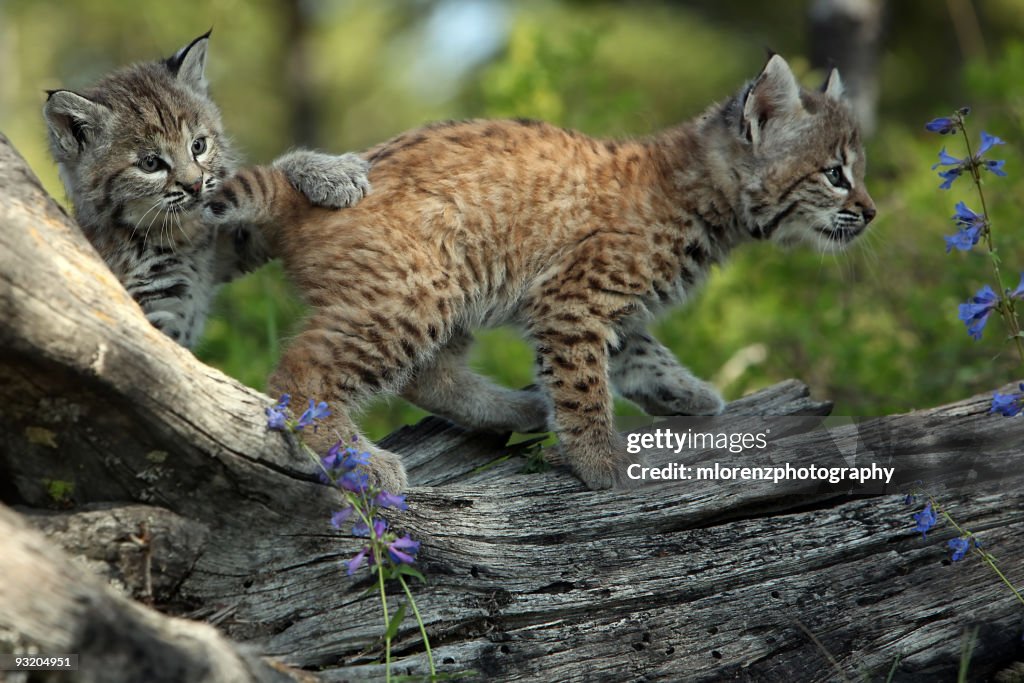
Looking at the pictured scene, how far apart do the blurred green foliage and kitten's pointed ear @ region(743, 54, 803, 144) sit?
884mm

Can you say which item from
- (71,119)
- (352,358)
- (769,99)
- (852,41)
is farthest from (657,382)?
(852,41)

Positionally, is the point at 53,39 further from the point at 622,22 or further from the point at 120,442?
the point at 120,442

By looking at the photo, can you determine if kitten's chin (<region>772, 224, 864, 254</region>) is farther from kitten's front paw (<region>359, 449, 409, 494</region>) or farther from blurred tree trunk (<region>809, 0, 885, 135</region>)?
blurred tree trunk (<region>809, 0, 885, 135</region>)

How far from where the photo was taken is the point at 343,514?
332cm

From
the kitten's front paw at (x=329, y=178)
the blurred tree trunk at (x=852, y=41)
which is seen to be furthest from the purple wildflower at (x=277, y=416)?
the blurred tree trunk at (x=852, y=41)

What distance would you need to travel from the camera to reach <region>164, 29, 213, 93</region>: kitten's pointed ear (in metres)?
5.23

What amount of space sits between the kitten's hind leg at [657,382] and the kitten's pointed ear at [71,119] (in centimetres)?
256

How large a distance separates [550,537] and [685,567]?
50cm

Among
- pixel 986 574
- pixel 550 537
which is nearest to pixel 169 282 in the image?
pixel 550 537

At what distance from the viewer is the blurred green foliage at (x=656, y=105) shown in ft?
24.3

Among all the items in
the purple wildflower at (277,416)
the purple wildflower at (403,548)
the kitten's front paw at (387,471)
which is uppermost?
the kitten's front paw at (387,471)

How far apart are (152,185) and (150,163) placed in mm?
119

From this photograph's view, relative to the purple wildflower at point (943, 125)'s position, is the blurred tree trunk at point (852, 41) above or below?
above

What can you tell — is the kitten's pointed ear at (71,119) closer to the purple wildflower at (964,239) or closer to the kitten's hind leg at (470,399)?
the kitten's hind leg at (470,399)
